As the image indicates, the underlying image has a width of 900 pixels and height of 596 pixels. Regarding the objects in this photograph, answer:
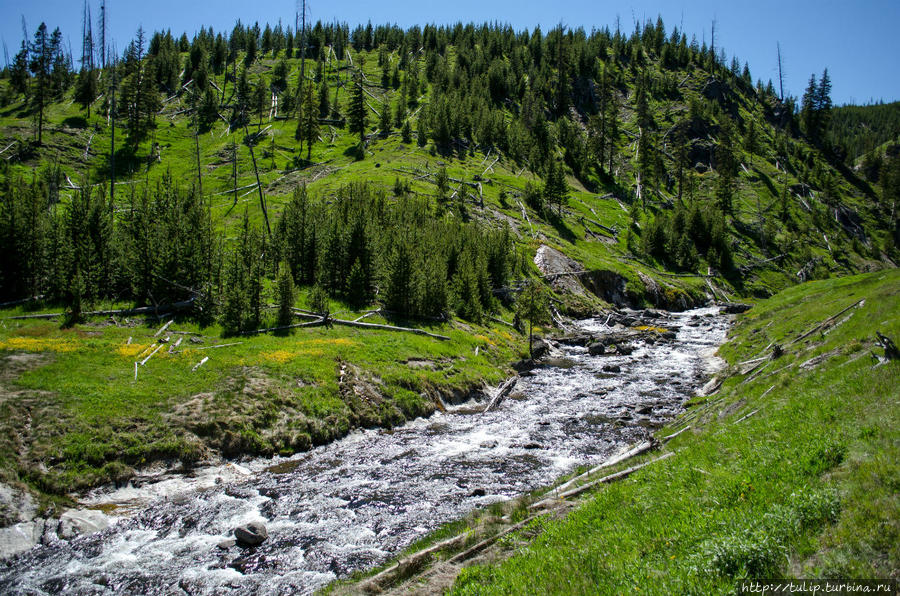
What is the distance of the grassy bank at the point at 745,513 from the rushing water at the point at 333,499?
4786 mm

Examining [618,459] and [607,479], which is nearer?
[607,479]

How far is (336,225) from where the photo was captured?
53312mm

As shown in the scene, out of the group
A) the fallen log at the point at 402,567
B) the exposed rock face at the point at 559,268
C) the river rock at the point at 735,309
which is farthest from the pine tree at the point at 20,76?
the river rock at the point at 735,309

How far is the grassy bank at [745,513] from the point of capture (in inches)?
289

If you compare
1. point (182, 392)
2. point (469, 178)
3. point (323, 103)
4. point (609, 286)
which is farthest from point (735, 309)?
point (323, 103)

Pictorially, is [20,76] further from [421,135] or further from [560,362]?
[560,362]

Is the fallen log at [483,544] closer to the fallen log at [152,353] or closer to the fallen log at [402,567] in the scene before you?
the fallen log at [402,567]

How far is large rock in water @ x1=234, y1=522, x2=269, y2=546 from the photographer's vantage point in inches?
609

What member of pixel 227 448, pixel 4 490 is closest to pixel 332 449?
pixel 227 448

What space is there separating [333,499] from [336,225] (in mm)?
39699

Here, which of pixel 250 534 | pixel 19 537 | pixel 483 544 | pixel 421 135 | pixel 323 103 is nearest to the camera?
pixel 483 544

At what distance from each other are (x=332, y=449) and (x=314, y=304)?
20.0 metres

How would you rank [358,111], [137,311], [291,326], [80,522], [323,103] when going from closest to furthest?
[80,522] < [137,311] < [291,326] < [358,111] < [323,103]

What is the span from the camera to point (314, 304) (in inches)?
1663
